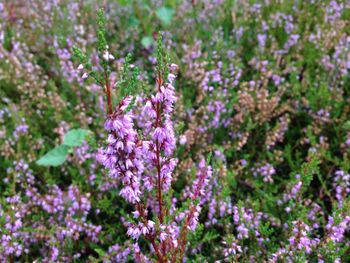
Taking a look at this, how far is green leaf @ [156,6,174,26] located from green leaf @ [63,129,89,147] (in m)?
1.85

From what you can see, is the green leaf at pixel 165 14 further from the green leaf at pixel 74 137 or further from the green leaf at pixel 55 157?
the green leaf at pixel 55 157

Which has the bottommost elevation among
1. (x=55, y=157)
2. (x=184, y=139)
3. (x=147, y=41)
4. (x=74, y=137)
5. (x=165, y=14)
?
(x=184, y=139)

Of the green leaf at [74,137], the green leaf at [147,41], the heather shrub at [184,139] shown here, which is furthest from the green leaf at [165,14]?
the green leaf at [74,137]

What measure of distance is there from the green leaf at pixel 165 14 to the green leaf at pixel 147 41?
0.96 ft

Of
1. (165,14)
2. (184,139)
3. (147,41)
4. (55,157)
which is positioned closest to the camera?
(184,139)

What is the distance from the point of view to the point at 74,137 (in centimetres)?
325

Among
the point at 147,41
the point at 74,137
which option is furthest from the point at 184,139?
the point at 147,41

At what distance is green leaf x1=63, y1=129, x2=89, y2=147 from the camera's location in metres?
3.20

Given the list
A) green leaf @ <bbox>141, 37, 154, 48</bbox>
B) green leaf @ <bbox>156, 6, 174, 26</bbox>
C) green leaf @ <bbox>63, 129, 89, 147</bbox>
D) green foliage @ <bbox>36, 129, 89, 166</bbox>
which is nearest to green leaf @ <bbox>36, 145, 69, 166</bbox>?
green foliage @ <bbox>36, 129, 89, 166</bbox>

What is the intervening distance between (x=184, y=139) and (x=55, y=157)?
118cm

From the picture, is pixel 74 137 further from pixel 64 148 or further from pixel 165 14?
pixel 165 14

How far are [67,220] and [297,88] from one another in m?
2.06

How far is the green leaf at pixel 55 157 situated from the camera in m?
3.19

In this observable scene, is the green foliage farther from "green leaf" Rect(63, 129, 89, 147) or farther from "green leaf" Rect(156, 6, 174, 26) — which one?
"green leaf" Rect(156, 6, 174, 26)
